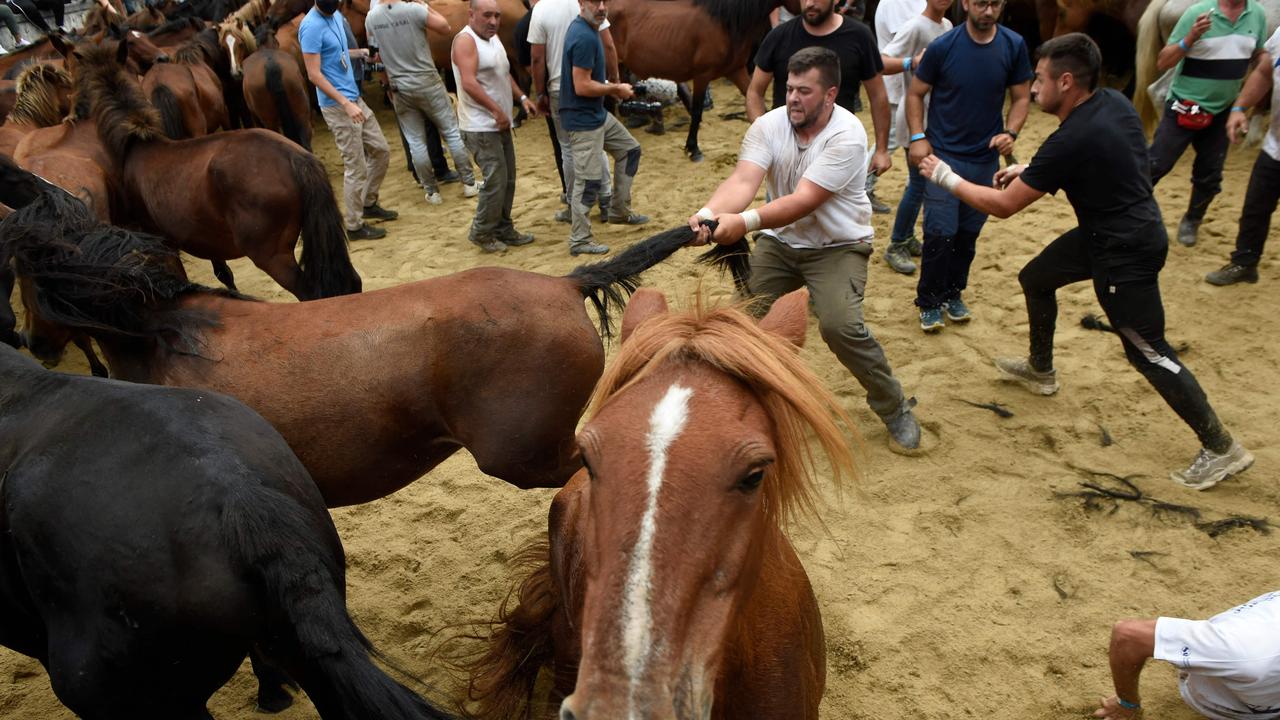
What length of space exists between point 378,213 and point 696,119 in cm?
383

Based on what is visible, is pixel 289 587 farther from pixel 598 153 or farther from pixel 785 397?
pixel 598 153

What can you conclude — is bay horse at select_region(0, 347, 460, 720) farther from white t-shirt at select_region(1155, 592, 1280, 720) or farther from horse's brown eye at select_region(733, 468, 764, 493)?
white t-shirt at select_region(1155, 592, 1280, 720)

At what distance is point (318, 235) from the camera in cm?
579

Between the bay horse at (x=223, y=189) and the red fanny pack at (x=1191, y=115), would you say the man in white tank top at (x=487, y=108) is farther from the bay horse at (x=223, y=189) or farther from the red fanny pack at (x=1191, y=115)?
the red fanny pack at (x=1191, y=115)

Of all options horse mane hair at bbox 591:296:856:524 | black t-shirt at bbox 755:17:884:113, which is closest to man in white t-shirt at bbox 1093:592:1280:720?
horse mane hair at bbox 591:296:856:524

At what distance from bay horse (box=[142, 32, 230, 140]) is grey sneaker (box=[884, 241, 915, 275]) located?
652cm

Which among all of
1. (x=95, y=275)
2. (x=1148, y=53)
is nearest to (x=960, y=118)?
(x=1148, y=53)

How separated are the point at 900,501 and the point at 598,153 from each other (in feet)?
13.9

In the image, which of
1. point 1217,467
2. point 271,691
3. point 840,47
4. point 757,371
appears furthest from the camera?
point 840,47

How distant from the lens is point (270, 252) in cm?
603

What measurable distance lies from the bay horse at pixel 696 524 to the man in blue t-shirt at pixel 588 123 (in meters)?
5.02

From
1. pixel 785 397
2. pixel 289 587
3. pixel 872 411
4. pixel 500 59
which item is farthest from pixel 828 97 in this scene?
pixel 500 59

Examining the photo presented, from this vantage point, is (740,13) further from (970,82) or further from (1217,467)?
(1217,467)

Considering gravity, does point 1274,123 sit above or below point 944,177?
below
